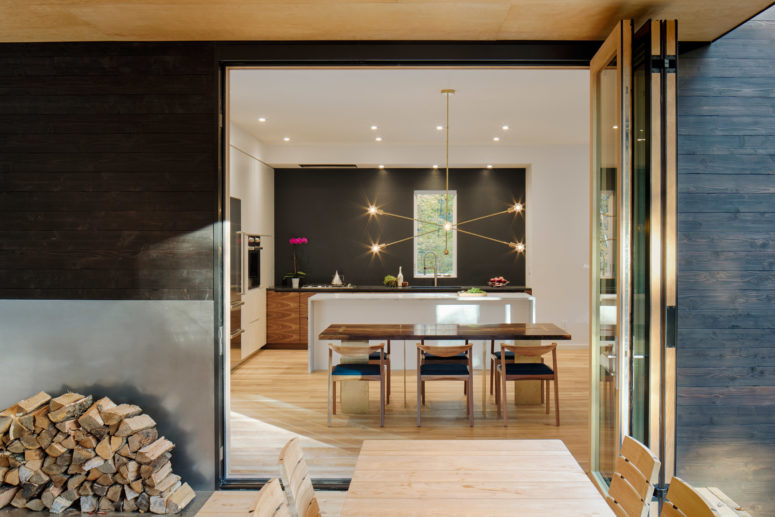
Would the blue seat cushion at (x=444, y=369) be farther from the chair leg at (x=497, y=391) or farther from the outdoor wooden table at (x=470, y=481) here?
the outdoor wooden table at (x=470, y=481)

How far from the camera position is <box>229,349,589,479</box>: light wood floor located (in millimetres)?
3668

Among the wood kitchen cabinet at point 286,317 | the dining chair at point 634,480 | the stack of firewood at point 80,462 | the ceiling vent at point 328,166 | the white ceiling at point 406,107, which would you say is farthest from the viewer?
the ceiling vent at point 328,166

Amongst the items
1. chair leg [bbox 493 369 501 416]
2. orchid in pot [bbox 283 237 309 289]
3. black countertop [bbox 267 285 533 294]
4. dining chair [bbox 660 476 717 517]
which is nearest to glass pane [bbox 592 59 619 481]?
dining chair [bbox 660 476 717 517]

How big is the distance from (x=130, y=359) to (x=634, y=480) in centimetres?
271

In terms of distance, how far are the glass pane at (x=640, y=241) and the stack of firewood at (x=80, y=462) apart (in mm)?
2447

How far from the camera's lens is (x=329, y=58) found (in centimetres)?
310

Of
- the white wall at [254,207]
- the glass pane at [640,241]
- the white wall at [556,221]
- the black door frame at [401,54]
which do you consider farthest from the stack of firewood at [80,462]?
the white wall at [556,221]

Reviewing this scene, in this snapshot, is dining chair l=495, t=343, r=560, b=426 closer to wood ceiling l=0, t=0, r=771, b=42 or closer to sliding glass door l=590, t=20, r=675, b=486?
sliding glass door l=590, t=20, r=675, b=486

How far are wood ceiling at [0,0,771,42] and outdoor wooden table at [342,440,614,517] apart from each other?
2019 millimetres

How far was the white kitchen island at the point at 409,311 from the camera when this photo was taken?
246 inches

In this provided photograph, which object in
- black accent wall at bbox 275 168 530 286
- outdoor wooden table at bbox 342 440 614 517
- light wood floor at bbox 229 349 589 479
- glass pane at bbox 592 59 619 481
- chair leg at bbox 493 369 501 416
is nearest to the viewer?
outdoor wooden table at bbox 342 440 614 517

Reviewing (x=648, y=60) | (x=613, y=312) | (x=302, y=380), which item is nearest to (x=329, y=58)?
(x=648, y=60)

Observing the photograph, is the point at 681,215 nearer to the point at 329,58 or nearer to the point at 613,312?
the point at 613,312

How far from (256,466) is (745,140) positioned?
A: 11.6ft
